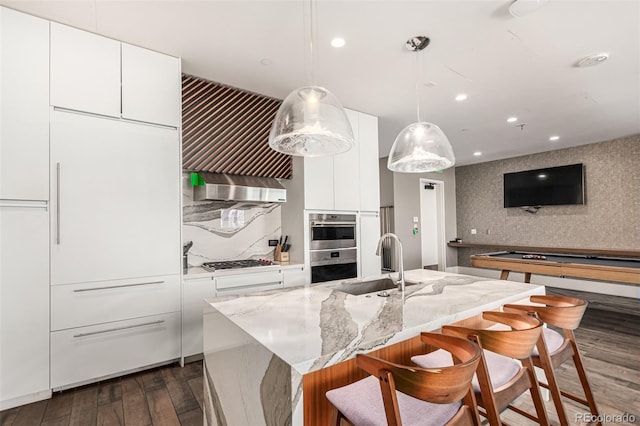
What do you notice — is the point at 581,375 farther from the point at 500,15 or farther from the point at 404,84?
the point at 404,84

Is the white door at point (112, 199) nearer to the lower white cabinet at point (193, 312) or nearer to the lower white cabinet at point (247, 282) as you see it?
the lower white cabinet at point (193, 312)

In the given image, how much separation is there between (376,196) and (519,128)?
255 cm

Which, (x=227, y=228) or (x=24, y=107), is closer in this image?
(x=24, y=107)

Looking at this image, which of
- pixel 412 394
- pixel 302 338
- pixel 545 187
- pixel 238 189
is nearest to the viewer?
pixel 412 394

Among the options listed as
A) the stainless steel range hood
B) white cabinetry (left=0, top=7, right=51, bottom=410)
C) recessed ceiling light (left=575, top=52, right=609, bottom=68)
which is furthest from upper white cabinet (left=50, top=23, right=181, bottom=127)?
recessed ceiling light (left=575, top=52, right=609, bottom=68)

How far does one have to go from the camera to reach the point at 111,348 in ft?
8.03

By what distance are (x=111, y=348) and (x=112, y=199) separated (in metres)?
1.14

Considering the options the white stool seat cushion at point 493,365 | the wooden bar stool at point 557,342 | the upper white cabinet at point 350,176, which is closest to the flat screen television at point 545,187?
the upper white cabinet at point 350,176

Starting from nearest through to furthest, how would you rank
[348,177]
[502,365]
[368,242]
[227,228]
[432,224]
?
[502,365], [227,228], [348,177], [368,242], [432,224]

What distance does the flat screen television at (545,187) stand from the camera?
5.78 meters

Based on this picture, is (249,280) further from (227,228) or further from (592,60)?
(592,60)

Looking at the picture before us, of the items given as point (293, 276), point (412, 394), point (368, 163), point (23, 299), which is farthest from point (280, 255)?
point (412, 394)

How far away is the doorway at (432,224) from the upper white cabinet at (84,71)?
237 inches

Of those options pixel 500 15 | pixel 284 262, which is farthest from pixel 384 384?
pixel 284 262
